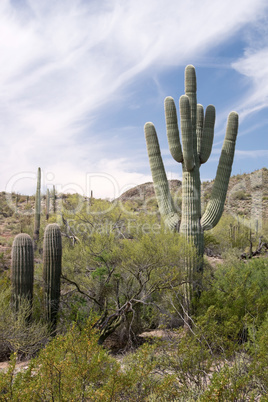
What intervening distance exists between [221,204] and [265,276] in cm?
250

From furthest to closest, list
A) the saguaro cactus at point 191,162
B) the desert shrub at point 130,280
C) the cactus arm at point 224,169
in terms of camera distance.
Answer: the cactus arm at point 224,169, the saguaro cactus at point 191,162, the desert shrub at point 130,280

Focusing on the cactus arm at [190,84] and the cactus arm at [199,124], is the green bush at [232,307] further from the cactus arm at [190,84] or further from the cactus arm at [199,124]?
the cactus arm at [190,84]

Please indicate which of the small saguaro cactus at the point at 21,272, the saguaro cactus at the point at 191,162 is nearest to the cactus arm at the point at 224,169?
the saguaro cactus at the point at 191,162

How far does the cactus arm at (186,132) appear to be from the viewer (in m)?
10.2

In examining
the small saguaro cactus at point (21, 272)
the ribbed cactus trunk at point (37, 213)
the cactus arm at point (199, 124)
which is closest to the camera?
the small saguaro cactus at point (21, 272)

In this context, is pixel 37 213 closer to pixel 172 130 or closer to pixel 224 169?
pixel 172 130

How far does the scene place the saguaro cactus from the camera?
10.2 meters

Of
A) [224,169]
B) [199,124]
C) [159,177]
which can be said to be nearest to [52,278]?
[159,177]

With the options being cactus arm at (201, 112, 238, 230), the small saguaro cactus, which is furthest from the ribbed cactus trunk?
cactus arm at (201, 112, 238, 230)

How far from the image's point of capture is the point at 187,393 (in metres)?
4.49

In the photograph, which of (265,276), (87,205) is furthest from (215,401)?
(87,205)

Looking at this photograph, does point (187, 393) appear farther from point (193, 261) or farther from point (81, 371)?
point (193, 261)

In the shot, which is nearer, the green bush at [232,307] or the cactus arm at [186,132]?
the green bush at [232,307]

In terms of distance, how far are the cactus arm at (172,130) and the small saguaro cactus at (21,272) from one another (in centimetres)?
502
